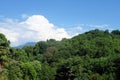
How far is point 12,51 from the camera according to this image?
204 feet

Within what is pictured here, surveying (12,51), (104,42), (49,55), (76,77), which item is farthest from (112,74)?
(49,55)

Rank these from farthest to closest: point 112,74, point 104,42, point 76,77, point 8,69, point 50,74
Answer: point 104,42, point 50,74, point 76,77, point 112,74, point 8,69

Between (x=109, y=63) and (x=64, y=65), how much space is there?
1324 centimetres

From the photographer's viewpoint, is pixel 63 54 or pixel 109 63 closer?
pixel 109 63

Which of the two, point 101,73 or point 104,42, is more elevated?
point 104,42

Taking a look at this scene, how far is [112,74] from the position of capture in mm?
61281

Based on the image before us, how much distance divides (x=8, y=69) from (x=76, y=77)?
55.4 ft

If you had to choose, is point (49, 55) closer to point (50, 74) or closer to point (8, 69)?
point (50, 74)

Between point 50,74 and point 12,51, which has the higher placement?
point 12,51

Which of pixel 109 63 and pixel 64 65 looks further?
pixel 64 65

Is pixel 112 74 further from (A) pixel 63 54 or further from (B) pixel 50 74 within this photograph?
(A) pixel 63 54

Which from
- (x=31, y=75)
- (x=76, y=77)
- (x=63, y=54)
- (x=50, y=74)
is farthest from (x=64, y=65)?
(x=63, y=54)

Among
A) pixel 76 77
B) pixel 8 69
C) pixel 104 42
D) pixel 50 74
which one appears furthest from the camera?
pixel 104 42

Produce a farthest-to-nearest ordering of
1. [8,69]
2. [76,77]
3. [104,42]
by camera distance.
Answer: [104,42], [76,77], [8,69]
